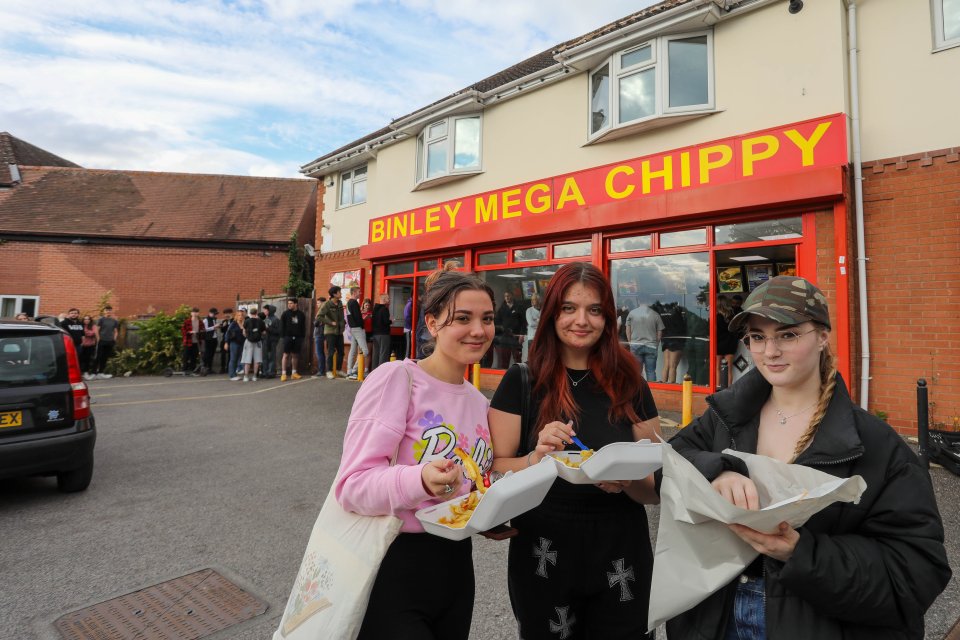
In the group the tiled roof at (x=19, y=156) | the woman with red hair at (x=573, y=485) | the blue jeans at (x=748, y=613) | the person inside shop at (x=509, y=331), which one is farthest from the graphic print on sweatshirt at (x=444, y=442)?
the tiled roof at (x=19, y=156)

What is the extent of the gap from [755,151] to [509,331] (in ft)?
18.1

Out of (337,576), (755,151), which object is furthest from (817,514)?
(755,151)

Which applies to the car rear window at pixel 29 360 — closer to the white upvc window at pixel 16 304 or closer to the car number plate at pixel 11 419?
the car number plate at pixel 11 419

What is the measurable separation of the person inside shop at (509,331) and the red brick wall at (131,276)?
15935mm

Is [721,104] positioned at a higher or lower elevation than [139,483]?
higher

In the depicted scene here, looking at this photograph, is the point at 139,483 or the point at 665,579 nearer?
the point at 665,579

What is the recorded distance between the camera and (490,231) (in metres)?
10.2

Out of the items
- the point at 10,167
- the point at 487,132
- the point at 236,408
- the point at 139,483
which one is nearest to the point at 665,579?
the point at 139,483

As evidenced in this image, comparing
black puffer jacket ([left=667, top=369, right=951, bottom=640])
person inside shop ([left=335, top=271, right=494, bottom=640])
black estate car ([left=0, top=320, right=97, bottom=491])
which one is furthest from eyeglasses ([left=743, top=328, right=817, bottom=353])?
black estate car ([left=0, top=320, right=97, bottom=491])

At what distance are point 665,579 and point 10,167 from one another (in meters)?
34.5

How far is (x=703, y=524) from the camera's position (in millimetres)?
1240

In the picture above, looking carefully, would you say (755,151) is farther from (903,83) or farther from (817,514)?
(817,514)

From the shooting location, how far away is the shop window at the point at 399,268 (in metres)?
12.6

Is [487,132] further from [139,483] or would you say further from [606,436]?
[606,436]
